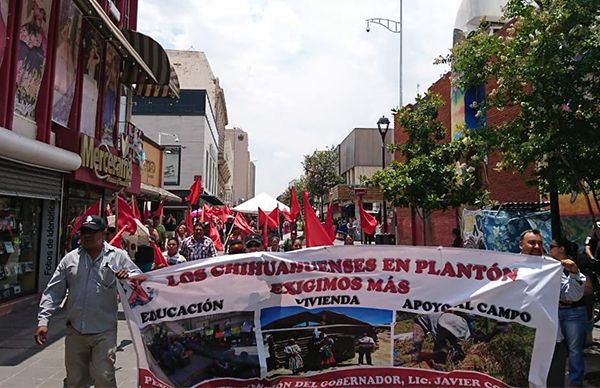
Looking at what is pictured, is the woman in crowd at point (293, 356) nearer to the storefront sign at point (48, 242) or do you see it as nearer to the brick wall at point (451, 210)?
the brick wall at point (451, 210)

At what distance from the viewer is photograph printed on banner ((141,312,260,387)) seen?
4324 mm

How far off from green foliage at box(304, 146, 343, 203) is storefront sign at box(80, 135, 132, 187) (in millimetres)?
38718

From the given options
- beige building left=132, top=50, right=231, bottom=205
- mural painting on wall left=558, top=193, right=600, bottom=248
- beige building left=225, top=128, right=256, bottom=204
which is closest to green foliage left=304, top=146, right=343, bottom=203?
beige building left=132, top=50, right=231, bottom=205

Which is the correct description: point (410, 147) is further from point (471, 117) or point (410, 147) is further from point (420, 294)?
point (420, 294)

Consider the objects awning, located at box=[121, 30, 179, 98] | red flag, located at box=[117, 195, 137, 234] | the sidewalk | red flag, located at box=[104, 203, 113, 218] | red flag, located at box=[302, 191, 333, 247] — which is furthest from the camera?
awning, located at box=[121, 30, 179, 98]

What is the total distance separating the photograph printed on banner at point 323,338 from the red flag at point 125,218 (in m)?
5.77

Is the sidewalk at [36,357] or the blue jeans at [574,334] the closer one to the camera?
the blue jeans at [574,334]

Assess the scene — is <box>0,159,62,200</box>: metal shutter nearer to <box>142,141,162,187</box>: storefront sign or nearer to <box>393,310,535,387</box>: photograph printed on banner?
<box>393,310,535,387</box>: photograph printed on banner

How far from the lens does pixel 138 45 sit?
15.0 metres

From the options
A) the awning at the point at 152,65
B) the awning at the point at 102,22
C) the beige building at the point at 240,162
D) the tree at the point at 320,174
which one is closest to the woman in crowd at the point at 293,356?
the awning at the point at 102,22

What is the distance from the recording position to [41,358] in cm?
660

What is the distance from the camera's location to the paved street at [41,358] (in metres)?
5.76

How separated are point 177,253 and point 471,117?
39.3ft

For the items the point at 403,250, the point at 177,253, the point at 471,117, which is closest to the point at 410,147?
the point at 471,117
